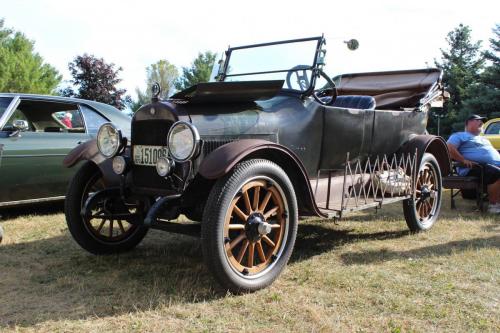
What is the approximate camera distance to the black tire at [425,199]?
16.4 feet

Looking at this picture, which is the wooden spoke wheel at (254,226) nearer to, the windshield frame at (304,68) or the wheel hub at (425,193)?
the windshield frame at (304,68)

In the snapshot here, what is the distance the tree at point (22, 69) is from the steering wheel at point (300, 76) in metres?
25.6

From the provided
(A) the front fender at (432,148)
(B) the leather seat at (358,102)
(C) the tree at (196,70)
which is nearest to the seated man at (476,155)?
(A) the front fender at (432,148)

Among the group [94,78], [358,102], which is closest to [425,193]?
[358,102]

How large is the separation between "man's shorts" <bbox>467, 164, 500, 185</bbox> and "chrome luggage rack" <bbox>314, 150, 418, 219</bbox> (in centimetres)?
226

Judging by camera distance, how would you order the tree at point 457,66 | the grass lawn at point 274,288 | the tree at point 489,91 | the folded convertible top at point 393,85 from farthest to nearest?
the tree at point 457,66, the tree at point 489,91, the folded convertible top at point 393,85, the grass lawn at point 274,288

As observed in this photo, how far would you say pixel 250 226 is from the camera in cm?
313

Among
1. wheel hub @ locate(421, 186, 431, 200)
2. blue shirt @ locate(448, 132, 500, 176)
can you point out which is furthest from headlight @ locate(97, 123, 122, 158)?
blue shirt @ locate(448, 132, 500, 176)

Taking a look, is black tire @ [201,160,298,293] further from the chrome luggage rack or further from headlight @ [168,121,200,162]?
the chrome luggage rack

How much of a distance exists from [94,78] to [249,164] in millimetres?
25527

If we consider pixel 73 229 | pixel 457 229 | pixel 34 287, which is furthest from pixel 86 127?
pixel 457 229

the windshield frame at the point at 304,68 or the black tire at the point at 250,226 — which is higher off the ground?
the windshield frame at the point at 304,68

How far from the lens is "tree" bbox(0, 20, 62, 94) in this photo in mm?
26109

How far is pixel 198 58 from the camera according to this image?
34625mm
